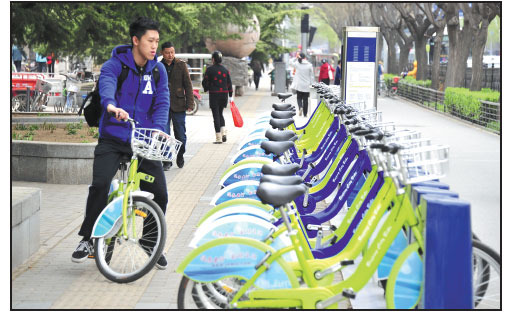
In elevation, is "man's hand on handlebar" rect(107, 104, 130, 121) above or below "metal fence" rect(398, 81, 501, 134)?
above

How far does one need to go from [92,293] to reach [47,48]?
8684mm

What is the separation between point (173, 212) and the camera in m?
8.97

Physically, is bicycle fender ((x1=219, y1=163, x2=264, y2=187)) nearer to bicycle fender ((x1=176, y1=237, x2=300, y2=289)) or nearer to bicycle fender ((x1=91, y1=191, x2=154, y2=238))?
bicycle fender ((x1=91, y1=191, x2=154, y2=238))

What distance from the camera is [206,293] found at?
462cm

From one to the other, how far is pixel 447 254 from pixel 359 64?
27.8 feet

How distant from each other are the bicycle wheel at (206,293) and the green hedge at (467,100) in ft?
54.0

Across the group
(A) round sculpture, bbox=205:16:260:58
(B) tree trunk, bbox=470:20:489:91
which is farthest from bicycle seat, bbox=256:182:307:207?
(A) round sculpture, bbox=205:16:260:58

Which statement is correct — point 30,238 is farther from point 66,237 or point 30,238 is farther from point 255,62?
point 255,62

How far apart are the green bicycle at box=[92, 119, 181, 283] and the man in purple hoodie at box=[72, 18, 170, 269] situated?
0.47 ft

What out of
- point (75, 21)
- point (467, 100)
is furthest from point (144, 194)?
point (467, 100)

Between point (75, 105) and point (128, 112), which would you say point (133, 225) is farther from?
point (75, 105)

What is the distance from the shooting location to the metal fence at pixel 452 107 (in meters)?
18.9

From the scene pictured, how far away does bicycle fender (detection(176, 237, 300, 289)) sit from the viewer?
14.5 feet
